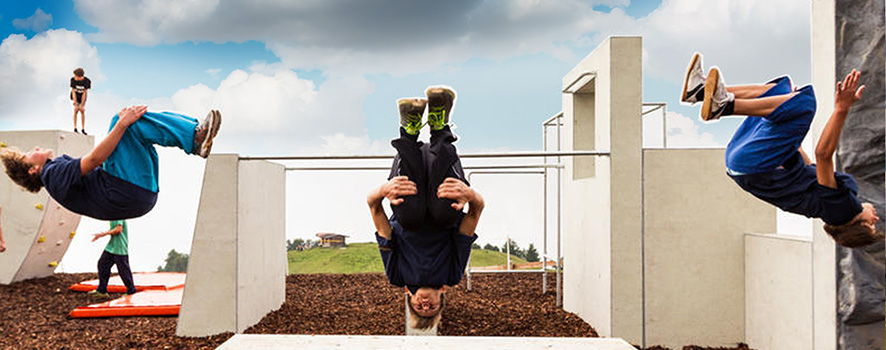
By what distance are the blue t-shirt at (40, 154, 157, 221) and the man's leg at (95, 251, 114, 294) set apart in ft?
18.6

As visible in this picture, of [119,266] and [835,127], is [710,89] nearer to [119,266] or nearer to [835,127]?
[835,127]

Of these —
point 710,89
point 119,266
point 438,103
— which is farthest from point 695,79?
point 119,266

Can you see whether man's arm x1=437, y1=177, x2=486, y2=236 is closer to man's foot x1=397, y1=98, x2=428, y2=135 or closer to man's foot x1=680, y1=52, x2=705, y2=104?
man's foot x1=397, y1=98, x2=428, y2=135

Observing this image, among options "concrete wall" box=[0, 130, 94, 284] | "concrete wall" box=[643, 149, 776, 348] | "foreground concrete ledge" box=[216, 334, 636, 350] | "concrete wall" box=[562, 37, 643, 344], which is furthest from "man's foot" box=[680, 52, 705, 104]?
"concrete wall" box=[0, 130, 94, 284]

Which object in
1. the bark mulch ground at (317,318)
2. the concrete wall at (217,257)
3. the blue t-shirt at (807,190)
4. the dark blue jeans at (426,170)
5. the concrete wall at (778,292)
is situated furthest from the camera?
the bark mulch ground at (317,318)

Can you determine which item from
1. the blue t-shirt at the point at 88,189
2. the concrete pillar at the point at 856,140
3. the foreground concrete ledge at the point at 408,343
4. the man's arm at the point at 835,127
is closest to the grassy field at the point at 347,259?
the foreground concrete ledge at the point at 408,343

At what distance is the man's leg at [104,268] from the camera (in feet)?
28.7

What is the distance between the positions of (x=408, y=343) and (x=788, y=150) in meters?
2.72

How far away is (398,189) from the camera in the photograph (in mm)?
3516

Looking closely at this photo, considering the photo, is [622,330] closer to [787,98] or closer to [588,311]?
[588,311]

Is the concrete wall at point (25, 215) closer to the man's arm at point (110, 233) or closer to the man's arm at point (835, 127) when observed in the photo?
the man's arm at point (110, 233)

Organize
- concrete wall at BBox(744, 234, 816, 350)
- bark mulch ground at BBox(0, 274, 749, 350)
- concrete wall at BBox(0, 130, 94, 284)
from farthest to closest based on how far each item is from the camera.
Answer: concrete wall at BBox(0, 130, 94, 284) → bark mulch ground at BBox(0, 274, 749, 350) → concrete wall at BBox(744, 234, 816, 350)

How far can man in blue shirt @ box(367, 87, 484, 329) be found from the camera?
11.5 ft

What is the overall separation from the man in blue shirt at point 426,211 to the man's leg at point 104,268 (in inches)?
249
